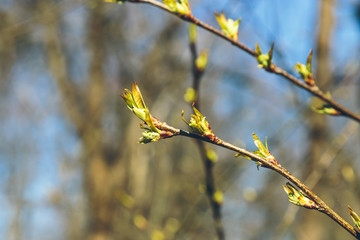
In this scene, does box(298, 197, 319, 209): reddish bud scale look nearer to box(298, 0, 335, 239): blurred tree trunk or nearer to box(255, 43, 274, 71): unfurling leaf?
box(255, 43, 274, 71): unfurling leaf

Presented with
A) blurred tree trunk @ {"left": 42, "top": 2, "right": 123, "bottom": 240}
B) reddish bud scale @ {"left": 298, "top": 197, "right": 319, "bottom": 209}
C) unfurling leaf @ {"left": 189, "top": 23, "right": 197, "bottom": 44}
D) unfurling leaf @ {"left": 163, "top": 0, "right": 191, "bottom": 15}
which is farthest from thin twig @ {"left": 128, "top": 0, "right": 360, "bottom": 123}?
blurred tree trunk @ {"left": 42, "top": 2, "right": 123, "bottom": 240}

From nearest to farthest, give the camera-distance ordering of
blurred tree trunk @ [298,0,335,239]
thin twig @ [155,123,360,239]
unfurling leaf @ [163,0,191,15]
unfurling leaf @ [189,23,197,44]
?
thin twig @ [155,123,360,239]
unfurling leaf @ [163,0,191,15]
unfurling leaf @ [189,23,197,44]
blurred tree trunk @ [298,0,335,239]

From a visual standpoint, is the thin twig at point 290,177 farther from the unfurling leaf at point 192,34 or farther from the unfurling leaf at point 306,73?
the unfurling leaf at point 192,34

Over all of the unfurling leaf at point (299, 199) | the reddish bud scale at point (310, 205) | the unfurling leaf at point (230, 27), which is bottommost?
the reddish bud scale at point (310, 205)

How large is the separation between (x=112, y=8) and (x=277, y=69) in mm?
3300

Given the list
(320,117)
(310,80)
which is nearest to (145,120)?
(310,80)

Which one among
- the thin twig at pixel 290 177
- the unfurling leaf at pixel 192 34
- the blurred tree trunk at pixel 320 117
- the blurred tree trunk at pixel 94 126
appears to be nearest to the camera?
the thin twig at pixel 290 177

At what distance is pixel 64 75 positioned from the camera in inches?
143

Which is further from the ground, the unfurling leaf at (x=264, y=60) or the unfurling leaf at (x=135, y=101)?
the unfurling leaf at (x=264, y=60)

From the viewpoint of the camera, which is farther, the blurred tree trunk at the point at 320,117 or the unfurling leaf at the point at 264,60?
the blurred tree trunk at the point at 320,117

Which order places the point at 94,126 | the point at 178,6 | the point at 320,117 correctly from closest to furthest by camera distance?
the point at 178,6, the point at 320,117, the point at 94,126

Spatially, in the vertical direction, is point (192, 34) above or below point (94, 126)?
below

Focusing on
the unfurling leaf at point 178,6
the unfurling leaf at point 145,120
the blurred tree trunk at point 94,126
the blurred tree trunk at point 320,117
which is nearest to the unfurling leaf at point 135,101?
the unfurling leaf at point 145,120

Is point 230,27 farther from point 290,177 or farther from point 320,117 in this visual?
point 320,117
